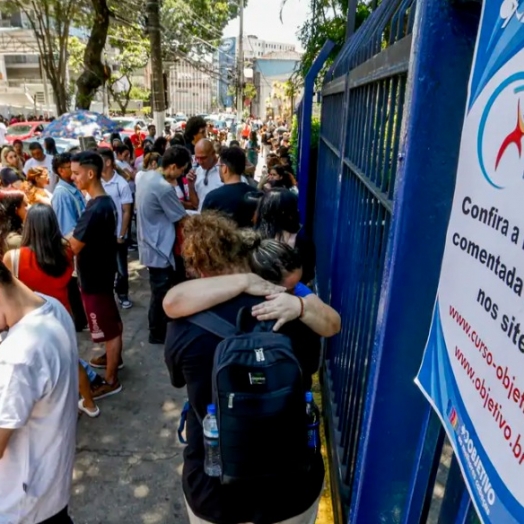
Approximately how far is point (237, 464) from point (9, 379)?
87 centimetres

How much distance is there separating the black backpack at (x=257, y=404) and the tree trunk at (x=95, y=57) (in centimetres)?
1312

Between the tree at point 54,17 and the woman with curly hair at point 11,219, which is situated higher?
the tree at point 54,17

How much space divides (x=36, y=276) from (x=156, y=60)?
26.1 feet

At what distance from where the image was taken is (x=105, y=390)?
383cm

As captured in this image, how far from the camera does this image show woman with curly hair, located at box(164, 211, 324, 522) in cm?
162

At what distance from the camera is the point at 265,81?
199 feet

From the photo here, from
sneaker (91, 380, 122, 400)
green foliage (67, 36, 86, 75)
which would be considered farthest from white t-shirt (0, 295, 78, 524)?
green foliage (67, 36, 86, 75)

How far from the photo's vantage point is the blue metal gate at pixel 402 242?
1300mm

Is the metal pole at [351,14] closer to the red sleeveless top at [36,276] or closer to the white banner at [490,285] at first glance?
the red sleeveless top at [36,276]

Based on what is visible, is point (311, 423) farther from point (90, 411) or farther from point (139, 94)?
point (139, 94)

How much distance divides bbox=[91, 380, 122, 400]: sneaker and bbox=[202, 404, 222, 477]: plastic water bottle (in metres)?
2.47

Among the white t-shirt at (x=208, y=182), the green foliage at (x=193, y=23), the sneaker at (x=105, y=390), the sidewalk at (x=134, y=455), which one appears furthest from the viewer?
the green foliage at (x=193, y=23)

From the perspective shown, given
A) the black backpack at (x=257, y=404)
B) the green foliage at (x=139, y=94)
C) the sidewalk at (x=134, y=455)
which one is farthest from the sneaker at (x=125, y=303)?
the green foliage at (x=139, y=94)

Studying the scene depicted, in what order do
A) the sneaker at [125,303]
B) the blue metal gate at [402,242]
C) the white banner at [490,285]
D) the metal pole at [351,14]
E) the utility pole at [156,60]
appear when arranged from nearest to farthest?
the white banner at [490,285] < the blue metal gate at [402,242] < the metal pole at [351,14] < the sneaker at [125,303] < the utility pole at [156,60]
